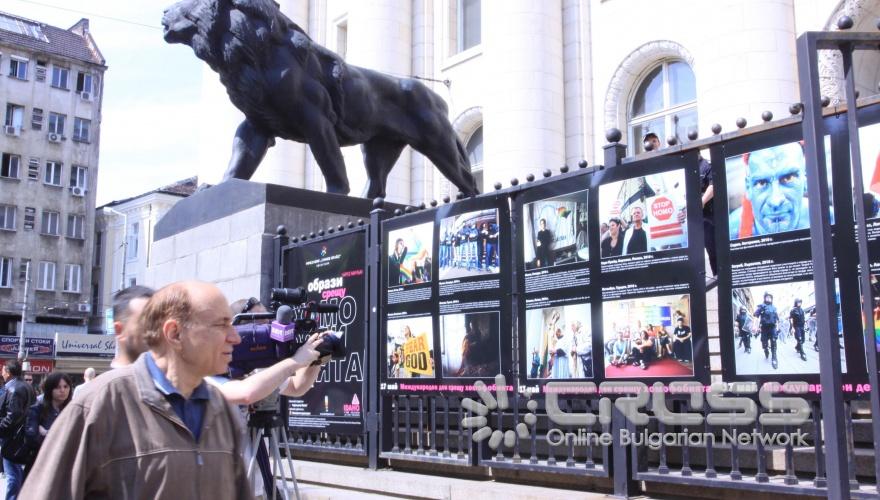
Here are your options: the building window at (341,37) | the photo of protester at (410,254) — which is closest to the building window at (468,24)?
the building window at (341,37)

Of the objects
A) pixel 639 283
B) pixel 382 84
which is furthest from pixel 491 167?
pixel 639 283

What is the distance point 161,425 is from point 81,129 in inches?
2252

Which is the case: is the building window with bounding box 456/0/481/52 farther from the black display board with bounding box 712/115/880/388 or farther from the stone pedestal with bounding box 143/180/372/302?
the black display board with bounding box 712/115/880/388

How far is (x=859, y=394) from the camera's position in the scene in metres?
4.46

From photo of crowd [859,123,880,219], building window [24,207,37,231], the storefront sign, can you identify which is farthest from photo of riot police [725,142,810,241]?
building window [24,207,37,231]

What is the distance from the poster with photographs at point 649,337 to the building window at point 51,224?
52.6m

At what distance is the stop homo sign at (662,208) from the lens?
18.0 ft

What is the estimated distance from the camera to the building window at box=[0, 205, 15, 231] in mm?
50831

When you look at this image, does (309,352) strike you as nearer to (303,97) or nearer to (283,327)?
(283,327)

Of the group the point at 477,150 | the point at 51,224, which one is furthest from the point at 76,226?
the point at 477,150

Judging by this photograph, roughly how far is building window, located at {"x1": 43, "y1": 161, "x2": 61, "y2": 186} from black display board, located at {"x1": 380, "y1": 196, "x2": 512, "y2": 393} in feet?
166

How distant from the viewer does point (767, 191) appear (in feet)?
16.3

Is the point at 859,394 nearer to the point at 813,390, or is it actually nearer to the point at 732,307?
the point at 813,390

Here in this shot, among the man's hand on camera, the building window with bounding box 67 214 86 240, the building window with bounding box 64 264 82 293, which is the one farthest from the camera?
the building window with bounding box 67 214 86 240
